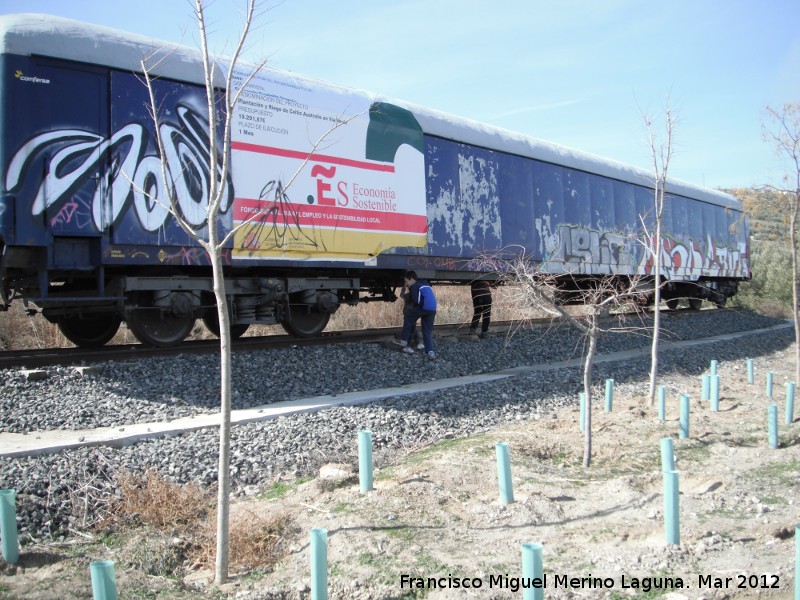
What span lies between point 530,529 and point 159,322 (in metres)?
6.13

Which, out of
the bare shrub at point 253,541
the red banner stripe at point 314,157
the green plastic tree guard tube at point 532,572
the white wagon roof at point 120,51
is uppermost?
the white wagon roof at point 120,51

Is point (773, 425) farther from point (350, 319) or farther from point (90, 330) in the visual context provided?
point (350, 319)

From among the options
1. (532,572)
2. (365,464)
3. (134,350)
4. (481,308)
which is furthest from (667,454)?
(481,308)

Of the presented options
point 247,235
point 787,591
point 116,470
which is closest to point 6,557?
point 116,470

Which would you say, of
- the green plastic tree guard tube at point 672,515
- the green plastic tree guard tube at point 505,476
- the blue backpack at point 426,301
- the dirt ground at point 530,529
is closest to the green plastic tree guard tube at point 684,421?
the dirt ground at point 530,529

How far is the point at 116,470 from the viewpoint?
534 centimetres

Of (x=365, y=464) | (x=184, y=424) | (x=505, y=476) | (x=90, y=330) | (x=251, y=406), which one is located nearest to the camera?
(x=505, y=476)

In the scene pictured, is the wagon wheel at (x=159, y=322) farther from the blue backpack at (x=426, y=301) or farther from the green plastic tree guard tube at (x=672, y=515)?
the green plastic tree guard tube at (x=672, y=515)

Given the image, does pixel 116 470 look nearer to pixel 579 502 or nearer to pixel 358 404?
pixel 358 404

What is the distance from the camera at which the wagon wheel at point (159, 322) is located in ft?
28.1

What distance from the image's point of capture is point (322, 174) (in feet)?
31.8

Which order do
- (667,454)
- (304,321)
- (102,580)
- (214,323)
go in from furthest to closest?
(304,321)
(214,323)
(667,454)
(102,580)

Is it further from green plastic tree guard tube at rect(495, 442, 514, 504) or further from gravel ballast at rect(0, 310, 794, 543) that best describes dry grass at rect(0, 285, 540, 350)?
green plastic tree guard tube at rect(495, 442, 514, 504)

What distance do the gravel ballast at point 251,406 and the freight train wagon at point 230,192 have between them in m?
1.09
